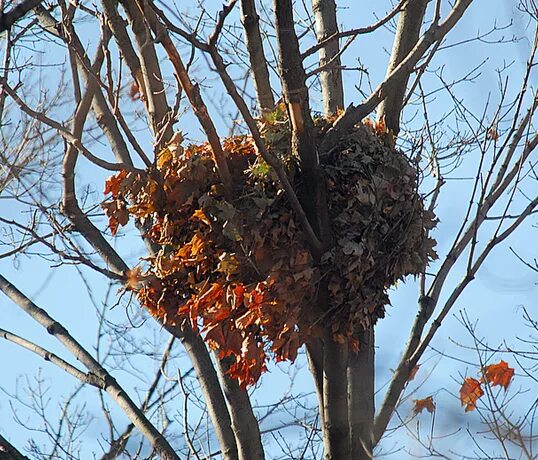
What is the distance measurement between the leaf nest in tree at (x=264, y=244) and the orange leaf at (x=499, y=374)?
1.53 meters

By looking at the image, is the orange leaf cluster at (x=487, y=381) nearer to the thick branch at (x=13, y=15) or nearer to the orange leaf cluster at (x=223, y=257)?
the orange leaf cluster at (x=223, y=257)

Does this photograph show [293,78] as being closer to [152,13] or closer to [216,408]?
[152,13]

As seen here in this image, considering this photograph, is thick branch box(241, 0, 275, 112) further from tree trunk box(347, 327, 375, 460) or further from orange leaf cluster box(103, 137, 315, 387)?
tree trunk box(347, 327, 375, 460)

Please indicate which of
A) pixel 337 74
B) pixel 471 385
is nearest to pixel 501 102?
pixel 337 74

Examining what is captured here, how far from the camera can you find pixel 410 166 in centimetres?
328

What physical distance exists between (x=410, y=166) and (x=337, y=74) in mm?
1123

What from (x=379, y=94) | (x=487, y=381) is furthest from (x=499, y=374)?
(x=379, y=94)

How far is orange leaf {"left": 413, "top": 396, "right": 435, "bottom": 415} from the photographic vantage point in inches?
106

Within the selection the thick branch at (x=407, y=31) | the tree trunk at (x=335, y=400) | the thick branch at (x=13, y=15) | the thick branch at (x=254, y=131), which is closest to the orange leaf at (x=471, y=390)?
the tree trunk at (x=335, y=400)

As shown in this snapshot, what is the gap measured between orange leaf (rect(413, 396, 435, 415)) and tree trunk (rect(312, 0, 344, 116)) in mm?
1561

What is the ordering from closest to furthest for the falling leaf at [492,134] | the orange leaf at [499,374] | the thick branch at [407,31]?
the falling leaf at [492,134]
the thick branch at [407,31]
the orange leaf at [499,374]

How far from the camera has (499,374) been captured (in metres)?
4.64

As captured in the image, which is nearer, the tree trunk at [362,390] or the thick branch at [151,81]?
the tree trunk at [362,390]

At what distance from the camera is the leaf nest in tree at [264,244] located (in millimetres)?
2963
